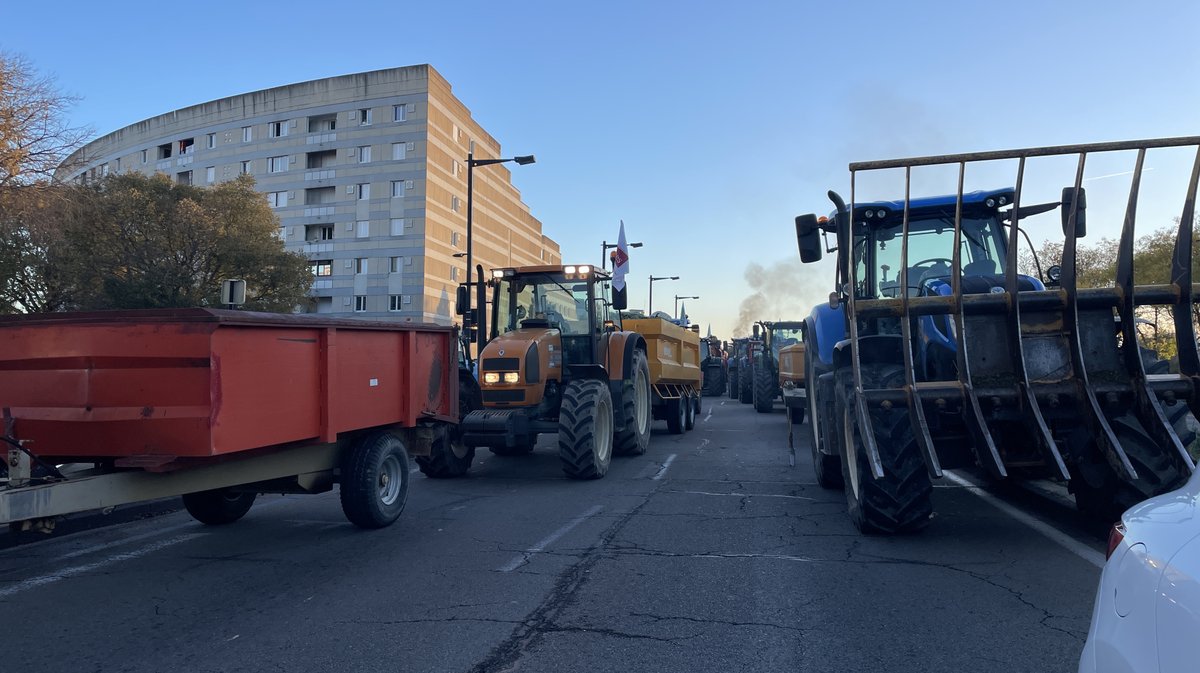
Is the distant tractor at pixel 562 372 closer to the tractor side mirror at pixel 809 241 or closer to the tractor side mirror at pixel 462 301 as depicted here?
the tractor side mirror at pixel 462 301

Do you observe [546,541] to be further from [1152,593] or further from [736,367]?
[736,367]

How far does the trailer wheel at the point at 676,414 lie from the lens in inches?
647

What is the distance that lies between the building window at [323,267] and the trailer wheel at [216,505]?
47.9 meters

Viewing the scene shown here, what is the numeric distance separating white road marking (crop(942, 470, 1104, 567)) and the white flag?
636 cm

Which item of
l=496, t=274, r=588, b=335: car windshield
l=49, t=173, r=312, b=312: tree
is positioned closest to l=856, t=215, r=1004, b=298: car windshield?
l=496, t=274, r=588, b=335: car windshield

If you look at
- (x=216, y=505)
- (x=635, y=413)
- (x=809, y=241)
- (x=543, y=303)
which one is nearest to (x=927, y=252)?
(x=809, y=241)

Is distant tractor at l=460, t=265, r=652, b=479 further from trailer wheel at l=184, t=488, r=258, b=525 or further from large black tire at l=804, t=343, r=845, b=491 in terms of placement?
trailer wheel at l=184, t=488, r=258, b=525

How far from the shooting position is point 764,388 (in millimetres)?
22438

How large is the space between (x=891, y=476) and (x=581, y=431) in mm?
4382

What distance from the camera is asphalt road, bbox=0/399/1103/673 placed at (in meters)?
4.05

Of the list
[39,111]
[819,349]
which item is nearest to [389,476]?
[819,349]

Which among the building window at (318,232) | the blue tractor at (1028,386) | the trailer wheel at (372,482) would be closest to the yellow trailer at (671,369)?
the trailer wheel at (372,482)

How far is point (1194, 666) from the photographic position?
175 centimetres

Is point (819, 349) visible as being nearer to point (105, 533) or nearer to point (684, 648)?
point (684, 648)
